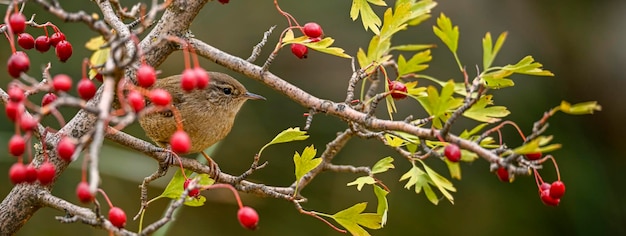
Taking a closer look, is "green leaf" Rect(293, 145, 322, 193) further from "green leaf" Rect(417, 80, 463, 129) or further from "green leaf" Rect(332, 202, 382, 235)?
"green leaf" Rect(417, 80, 463, 129)

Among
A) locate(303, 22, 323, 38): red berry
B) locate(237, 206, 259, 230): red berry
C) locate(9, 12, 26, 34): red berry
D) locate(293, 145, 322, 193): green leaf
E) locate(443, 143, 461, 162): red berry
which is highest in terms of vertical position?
locate(9, 12, 26, 34): red berry

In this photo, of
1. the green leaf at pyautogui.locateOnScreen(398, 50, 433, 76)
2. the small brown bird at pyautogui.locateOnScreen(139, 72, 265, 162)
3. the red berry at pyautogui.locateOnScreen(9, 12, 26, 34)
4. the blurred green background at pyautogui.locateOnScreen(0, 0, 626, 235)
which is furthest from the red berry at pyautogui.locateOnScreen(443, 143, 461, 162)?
the blurred green background at pyautogui.locateOnScreen(0, 0, 626, 235)

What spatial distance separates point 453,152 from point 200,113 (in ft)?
4.19

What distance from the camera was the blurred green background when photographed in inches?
143

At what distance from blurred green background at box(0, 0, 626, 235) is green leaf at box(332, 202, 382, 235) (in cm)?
192

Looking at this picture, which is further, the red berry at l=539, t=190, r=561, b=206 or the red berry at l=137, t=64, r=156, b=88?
the red berry at l=539, t=190, r=561, b=206

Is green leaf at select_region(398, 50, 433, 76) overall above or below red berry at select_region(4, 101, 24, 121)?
below

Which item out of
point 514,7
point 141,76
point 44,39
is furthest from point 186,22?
point 514,7

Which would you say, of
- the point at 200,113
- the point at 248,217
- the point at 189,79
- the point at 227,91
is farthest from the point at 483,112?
the point at 227,91

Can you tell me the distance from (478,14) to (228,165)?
1534 millimetres

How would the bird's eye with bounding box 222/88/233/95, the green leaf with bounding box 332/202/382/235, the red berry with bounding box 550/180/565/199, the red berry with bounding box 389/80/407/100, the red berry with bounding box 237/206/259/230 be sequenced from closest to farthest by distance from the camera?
the red berry with bounding box 237/206/259/230 < the red berry with bounding box 550/180/565/199 < the red berry with bounding box 389/80/407/100 < the green leaf with bounding box 332/202/382/235 < the bird's eye with bounding box 222/88/233/95

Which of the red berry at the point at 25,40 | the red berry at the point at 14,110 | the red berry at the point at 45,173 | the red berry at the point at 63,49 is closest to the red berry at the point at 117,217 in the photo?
the red berry at the point at 45,173

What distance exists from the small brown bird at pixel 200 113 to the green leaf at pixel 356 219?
0.62m

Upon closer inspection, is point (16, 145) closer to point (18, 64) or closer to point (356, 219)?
point (18, 64)
